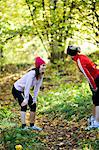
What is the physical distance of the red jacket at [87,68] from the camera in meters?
7.39

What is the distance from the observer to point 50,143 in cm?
740

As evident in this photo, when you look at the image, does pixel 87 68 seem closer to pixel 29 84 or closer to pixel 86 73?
pixel 86 73

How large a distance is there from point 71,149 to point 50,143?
2.20 feet

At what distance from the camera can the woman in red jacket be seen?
741 cm

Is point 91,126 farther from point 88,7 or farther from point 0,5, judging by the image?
point 0,5

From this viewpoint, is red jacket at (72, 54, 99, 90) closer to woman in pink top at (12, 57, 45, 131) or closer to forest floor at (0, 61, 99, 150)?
woman in pink top at (12, 57, 45, 131)

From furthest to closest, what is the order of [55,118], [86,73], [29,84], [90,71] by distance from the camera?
[55,118], [29,84], [90,71], [86,73]

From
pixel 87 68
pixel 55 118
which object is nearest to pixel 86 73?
pixel 87 68

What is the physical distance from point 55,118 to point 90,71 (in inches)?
95.5

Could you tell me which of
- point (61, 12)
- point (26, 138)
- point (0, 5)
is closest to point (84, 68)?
point (26, 138)

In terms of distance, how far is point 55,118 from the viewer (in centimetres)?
954

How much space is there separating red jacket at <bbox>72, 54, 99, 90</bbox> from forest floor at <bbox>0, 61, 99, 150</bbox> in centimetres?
105

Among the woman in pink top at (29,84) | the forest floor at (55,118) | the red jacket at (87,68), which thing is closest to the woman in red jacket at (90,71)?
the red jacket at (87,68)

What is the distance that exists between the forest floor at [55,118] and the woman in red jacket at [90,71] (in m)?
0.42
